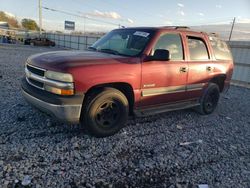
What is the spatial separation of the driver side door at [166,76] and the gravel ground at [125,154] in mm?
633

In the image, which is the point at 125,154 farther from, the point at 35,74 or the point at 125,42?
the point at 125,42

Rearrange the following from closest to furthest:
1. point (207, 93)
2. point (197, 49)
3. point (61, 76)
→ point (61, 76)
point (197, 49)
point (207, 93)

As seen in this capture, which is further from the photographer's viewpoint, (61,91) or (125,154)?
(125,154)

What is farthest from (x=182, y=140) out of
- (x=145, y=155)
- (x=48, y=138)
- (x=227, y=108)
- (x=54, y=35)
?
(x=54, y=35)

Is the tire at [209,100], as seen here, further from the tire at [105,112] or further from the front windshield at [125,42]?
the tire at [105,112]

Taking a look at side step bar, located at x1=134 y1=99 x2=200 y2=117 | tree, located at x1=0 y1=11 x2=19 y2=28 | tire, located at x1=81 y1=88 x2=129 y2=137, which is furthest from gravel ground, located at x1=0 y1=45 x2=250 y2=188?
tree, located at x1=0 y1=11 x2=19 y2=28

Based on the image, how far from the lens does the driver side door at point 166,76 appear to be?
4.14 meters

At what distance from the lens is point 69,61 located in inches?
137

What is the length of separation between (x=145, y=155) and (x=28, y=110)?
2839mm

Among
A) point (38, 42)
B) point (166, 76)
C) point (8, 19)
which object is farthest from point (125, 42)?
point (8, 19)

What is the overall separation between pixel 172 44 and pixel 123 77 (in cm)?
151

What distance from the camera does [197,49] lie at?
5.17 meters

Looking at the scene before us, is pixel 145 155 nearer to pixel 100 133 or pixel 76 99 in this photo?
pixel 100 133

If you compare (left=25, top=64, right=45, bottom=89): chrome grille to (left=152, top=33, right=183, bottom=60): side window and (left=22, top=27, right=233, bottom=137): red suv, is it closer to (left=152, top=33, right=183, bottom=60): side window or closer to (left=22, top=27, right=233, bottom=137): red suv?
(left=22, top=27, right=233, bottom=137): red suv
